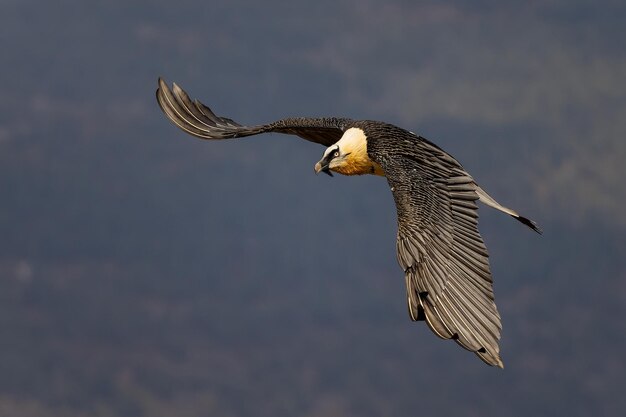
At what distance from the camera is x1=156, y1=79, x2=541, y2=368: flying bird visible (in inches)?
684

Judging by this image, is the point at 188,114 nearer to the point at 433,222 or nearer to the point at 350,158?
the point at 350,158

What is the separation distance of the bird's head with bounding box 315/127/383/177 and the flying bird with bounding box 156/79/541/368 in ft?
0.06

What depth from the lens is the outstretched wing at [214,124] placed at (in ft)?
79.9

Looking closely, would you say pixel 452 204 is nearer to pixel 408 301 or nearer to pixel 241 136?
pixel 408 301

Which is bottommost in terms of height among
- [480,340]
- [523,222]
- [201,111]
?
[480,340]

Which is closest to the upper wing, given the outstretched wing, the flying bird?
the flying bird

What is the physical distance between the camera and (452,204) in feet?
64.4

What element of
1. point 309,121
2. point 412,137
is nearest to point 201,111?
point 309,121

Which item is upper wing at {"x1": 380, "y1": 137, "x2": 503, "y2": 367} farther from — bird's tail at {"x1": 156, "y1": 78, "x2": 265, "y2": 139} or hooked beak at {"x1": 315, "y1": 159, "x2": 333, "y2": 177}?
bird's tail at {"x1": 156, "y1": 78, "x2": 265, "y2": 139}

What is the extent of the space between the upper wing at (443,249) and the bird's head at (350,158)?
116 cm

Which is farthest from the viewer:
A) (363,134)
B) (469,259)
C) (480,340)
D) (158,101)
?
(158,101)

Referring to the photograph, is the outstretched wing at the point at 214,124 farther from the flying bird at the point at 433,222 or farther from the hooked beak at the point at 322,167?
the hooked beak at the point at 322,167

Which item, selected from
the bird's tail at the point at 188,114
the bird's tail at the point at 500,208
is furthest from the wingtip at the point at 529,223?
the bird's tail at the point at 188,114

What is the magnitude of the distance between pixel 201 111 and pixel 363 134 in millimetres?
5007
